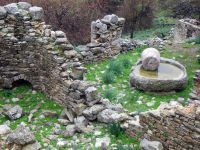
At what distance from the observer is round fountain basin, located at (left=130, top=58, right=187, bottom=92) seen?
1072 centimetres

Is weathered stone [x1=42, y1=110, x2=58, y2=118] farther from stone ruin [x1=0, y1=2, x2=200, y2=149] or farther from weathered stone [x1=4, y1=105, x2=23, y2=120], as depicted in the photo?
weathered stone [x1=4, y1=105, x2=23, y2=120]

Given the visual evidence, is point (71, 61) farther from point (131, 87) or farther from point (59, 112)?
point (131, 87)

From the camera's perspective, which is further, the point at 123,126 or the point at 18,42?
the point at 18,42

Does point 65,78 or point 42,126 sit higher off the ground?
point 65,78

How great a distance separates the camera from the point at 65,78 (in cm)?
905

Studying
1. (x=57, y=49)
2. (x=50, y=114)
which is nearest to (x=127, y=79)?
(x=57, y=49)

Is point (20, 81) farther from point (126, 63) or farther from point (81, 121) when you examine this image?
point (126, 63)

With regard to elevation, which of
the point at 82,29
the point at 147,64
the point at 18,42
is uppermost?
the point at 18,42

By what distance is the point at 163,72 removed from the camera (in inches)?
447

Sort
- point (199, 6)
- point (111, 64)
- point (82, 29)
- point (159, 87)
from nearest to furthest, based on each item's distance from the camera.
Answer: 1. point (159, 87)
2. point (111, 64)
3. point (82, 29)
4. point (199, 6)

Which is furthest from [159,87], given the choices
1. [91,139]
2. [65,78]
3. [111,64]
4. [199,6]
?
[199,6]

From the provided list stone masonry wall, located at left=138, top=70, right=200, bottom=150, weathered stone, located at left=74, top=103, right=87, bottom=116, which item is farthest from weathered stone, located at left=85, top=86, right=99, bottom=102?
stone masonry wall, located at left=138, top=70, right=200, bottom=150

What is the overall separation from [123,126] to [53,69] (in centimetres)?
258

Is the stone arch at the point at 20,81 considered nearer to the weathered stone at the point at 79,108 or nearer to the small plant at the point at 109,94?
the small plant at the point at 109,94
